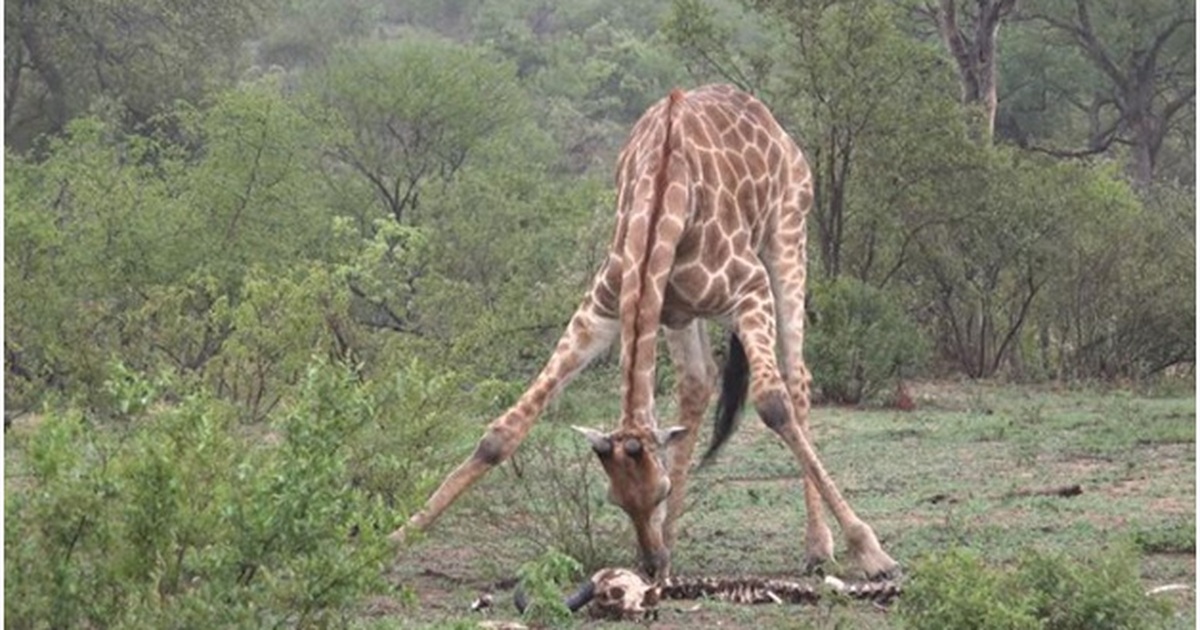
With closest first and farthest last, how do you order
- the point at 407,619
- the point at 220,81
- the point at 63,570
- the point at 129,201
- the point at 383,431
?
the point at 63,570 < the point at 407,619 < the point at 383,431 < the point at 129,201 < the point at 220,81

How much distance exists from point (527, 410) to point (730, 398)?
1445mm

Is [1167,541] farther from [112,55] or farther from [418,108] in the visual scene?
[112,55]

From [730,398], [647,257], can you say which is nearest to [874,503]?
[730,398]

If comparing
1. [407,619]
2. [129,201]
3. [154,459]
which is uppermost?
[129,201]

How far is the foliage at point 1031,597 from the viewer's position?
568cm

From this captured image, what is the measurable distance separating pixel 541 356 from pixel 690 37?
547 cm

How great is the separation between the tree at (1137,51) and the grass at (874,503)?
1342cm

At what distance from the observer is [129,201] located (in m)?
16.0

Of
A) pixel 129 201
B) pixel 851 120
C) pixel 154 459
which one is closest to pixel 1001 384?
pixel 851 120

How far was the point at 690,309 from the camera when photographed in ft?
26.2

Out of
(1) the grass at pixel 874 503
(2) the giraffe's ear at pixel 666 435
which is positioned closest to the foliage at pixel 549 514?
(1) the grass at pixel 874 503

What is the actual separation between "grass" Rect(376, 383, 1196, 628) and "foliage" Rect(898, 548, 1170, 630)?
0.26 meters

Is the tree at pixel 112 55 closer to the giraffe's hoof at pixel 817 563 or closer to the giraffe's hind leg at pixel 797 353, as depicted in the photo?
the giraffe's hind leg at pixel 797 353

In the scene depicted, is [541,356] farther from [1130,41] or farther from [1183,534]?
[1130,41]
